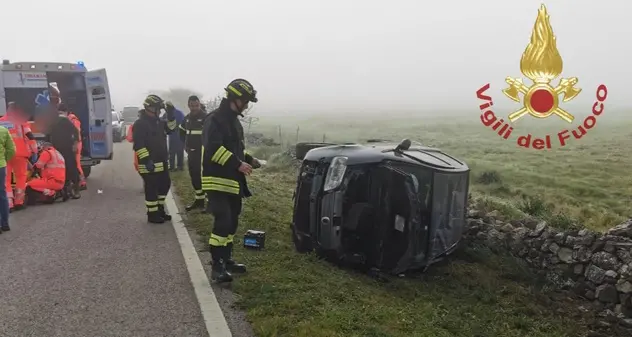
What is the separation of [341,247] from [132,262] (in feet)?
6.61

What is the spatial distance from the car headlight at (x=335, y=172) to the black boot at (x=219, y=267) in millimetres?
1284

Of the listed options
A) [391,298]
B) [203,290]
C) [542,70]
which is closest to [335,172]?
[391,298]

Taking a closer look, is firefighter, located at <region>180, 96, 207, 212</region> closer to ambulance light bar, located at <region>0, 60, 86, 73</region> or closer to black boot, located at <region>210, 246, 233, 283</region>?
ambulance light bar, located at <region>0, 60, 86, 73</region>

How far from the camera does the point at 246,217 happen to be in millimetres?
7316

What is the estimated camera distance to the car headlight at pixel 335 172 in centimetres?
538

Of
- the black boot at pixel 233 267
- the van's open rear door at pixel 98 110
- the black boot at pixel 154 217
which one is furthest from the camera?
the van's open rear door at pixel 98 110

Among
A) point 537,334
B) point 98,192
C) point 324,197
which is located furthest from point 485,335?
point 98,192

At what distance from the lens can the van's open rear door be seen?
1108cm

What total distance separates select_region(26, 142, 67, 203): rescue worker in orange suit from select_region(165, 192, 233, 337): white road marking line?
299 cm

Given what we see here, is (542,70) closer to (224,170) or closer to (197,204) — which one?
(224,170)

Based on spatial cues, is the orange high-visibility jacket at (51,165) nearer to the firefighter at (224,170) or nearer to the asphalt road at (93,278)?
the asphalt road at (93,278)

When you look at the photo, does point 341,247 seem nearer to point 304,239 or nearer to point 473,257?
point 304,239

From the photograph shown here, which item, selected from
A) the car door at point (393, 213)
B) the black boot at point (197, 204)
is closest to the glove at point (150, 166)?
the black boot at point (197, 204)

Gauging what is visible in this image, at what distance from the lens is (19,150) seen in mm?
8094
